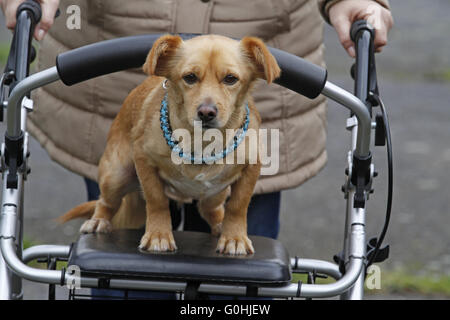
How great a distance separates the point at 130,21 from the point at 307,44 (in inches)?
21.9

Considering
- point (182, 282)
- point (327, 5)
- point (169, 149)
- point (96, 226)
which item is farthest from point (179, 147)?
point (327, 5)

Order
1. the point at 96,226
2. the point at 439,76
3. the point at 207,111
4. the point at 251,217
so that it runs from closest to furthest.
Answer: the point at 207,111
the point at 96,226
the point at 251,217
the point at 439,76

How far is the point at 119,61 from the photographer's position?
1.72 m

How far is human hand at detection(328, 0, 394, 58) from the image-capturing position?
215cm

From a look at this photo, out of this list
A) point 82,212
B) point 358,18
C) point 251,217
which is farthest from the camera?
point 251,217

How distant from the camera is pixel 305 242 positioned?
4289 mm

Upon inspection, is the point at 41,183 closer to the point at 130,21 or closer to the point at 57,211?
the point at 57,211

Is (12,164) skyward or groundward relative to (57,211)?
groundward

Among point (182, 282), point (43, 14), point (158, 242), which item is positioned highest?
point (43, 14)

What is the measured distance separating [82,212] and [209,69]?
86 cm

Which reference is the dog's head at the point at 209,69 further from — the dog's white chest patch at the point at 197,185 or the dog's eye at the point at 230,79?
the dog's white chest patch at the point at 197,185

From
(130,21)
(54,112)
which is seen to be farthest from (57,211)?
(130,21)

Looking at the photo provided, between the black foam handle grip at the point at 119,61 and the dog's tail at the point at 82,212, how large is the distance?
659 mm

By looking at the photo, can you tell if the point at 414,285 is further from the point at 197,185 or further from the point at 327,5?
the point at 197,185
